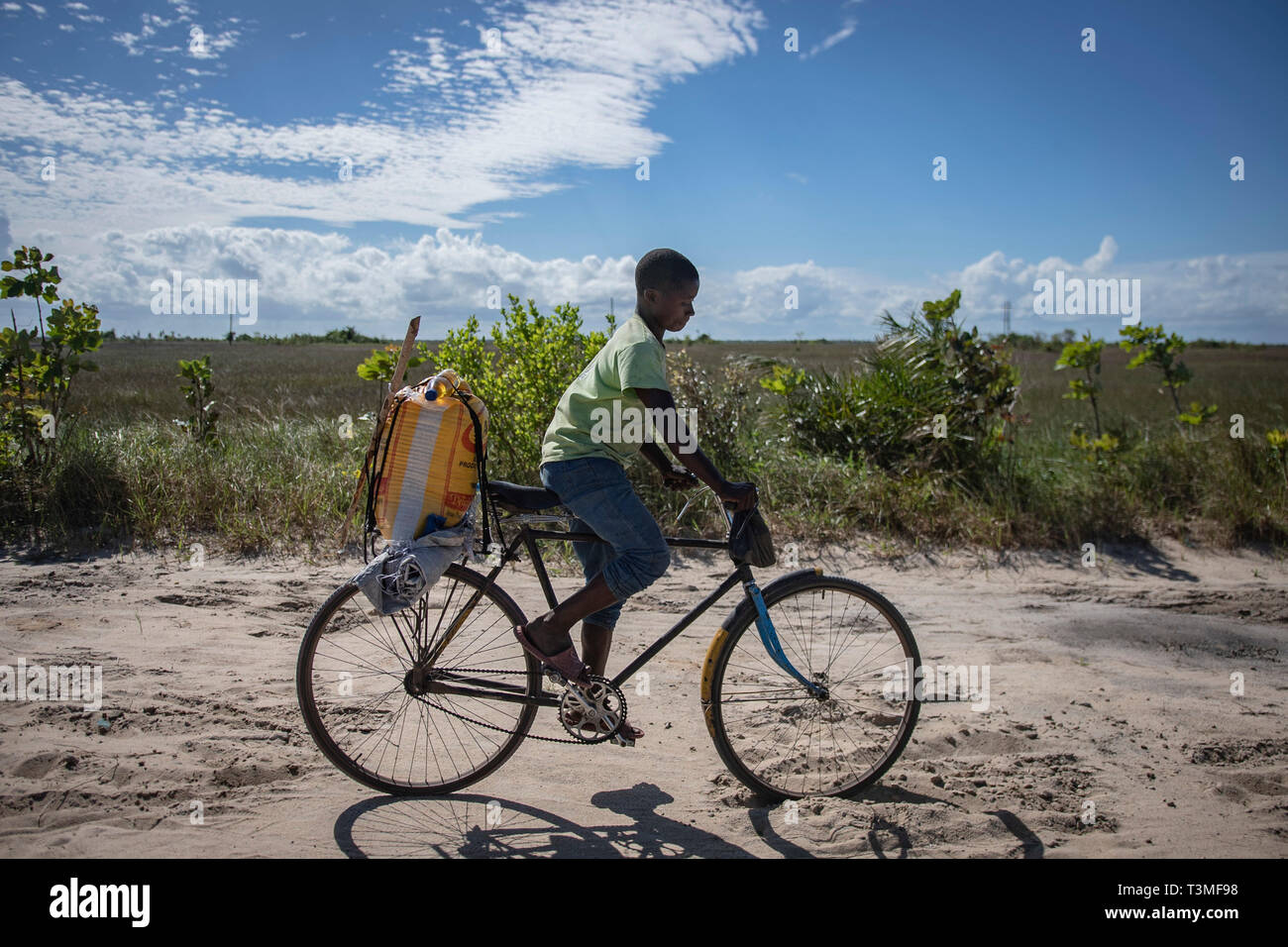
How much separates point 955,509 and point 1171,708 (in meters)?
3.08

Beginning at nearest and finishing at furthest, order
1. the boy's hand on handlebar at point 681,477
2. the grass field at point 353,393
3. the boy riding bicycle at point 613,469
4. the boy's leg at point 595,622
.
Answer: the boy riding bicycle at point 613,469 < the boy's leg at point 595,622 < the boy's hand on handlebar at point 681,477 < the grass field at point 353,393

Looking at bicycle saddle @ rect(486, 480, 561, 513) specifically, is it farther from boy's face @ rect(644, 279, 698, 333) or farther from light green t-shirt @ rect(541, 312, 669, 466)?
boy's face @ rect(644, 279, 698, 333)

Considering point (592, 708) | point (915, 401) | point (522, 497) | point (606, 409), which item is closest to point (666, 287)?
point (606, 409)

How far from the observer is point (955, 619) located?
5875mm

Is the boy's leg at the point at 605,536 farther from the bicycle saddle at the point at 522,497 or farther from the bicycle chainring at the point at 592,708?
the bicycle chainring at the point at 592,708

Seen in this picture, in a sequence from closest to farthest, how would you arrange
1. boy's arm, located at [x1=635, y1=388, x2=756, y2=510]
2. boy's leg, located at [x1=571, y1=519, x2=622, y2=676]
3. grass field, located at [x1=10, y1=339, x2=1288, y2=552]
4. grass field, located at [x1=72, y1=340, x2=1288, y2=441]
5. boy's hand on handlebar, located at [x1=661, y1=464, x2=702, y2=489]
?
boy's arm, located at [x1=635, y1=388, x2=756, y2=510]
boy's leg, located at [x1=571, y1=519, x2=622, y2=676]
boy's hand on handlebar, located at [x1=661, y1=464, x2=702, y2=489]
grass field, located at [x1=10, y1=339, x2=1288, y2=552]
grass field, located at [x1=72, y1=340, x2=1288, y2=441]

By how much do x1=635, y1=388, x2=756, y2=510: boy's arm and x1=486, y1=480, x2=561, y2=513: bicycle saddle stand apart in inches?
21.5

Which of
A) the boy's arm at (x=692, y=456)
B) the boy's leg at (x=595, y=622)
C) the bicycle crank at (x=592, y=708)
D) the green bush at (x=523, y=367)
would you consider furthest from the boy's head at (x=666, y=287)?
the green bush at (x=523, y=367)

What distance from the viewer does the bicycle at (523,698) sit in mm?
3434

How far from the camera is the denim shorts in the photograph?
3.31 m

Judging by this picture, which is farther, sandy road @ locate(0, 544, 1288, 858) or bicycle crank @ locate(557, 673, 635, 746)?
bicycle crank @ locate(557, 673, 635, 746)

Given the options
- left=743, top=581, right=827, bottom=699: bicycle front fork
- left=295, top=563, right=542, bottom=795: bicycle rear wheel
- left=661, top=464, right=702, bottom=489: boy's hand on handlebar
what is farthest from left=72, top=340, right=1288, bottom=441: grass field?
left=743, top=581, right=827, bottom=699: bicycle front fork
